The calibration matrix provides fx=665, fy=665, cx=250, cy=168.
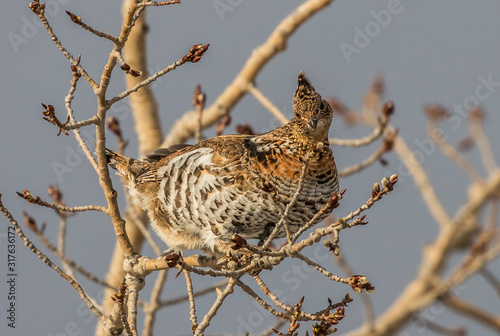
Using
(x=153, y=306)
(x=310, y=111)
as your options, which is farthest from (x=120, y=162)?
(x=310, y=111)

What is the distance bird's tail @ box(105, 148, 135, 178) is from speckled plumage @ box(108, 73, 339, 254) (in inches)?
28.8

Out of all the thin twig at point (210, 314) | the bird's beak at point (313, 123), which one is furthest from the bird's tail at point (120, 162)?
the thin twig at point (210, 314)

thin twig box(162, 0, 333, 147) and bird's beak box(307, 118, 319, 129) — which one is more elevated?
thin twig box(162, 0, 333, 147)

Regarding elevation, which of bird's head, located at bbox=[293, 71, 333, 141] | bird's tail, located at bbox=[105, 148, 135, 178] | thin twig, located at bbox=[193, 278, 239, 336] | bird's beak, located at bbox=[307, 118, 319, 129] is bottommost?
thin twig, located at bbox=[193, 278, 239, 336]

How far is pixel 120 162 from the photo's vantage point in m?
7.41

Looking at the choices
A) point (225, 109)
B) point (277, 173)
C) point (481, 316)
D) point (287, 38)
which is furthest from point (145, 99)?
point (481, 316)

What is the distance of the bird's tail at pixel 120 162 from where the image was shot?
733 cm

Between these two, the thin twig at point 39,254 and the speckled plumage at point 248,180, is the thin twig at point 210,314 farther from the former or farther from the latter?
the speckled plumage at point 248,180

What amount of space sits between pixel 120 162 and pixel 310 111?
2.46 m

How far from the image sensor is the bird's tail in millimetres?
7328

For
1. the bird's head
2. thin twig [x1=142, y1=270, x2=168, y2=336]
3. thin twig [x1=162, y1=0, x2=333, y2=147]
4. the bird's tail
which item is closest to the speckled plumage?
the bird's head

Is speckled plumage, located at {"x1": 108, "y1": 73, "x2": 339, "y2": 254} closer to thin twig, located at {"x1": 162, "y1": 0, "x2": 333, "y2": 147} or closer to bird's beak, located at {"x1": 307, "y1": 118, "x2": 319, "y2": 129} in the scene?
bird's beak, located at {"x1": 307, "y1": 118, "x2": 319, "y2": 129}

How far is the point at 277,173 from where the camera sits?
6.10 metres

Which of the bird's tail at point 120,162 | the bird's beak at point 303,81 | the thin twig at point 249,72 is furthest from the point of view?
the thin twig at point 249,72
